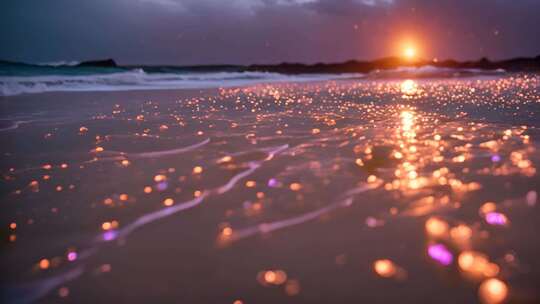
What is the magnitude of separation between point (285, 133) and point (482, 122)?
2103 millimetres

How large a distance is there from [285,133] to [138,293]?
2.50 m

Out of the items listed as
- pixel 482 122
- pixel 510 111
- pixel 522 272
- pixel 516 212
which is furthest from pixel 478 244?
pixel 510 111

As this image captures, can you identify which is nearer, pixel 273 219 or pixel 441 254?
pixel 441 254

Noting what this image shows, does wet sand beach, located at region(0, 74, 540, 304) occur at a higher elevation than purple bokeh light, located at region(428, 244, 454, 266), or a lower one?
lower

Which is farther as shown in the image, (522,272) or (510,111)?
(510,111)

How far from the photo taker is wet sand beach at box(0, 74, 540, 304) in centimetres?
110

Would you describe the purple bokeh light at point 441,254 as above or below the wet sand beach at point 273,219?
above

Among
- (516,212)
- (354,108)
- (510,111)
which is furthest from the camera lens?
(354,108)

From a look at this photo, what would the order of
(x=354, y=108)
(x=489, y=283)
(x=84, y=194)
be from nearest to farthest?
(x=489, y=283) → (x=84, y=194) → (x=354, y=108)

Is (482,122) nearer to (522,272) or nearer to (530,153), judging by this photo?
(530,153)

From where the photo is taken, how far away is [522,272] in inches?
43.6

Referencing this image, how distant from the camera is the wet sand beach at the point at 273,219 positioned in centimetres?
110

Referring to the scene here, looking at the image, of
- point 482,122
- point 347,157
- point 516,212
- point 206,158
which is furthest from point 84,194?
point 482,122

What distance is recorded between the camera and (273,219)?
5.06ft
